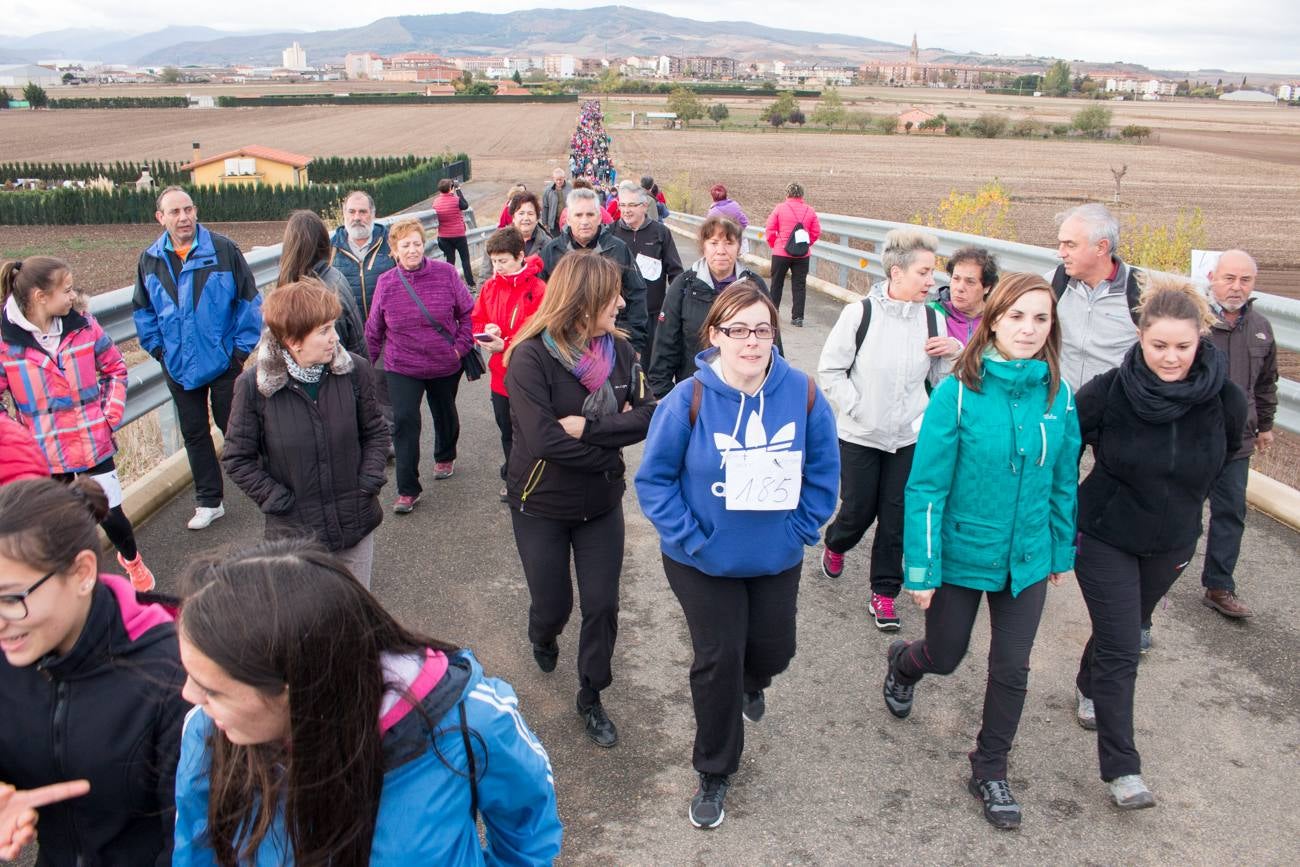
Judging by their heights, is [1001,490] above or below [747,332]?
below

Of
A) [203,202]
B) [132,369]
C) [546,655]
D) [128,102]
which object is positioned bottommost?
[203,202]

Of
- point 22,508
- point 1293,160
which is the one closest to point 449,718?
point 22,508

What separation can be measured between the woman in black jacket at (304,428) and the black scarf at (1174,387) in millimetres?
2970

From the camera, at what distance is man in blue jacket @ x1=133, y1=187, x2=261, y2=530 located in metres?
5.54

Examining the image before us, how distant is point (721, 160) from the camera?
186 feet

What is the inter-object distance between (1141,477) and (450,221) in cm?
1138

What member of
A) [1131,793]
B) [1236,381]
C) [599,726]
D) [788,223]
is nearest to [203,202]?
[788,223]

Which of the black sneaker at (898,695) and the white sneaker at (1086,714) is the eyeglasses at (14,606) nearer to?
the black sneaker at (898,695)

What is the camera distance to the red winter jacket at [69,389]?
4414 millimetres

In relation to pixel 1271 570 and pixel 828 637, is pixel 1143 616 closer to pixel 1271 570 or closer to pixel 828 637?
pixel 828 637

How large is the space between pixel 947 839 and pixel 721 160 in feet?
184

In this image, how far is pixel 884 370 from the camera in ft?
15.9

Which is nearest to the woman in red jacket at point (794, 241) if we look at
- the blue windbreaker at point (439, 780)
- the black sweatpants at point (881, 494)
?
the black sweatpants at point (881, 494)

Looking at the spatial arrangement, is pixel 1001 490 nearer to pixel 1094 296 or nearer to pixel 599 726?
pixel 1094 296
